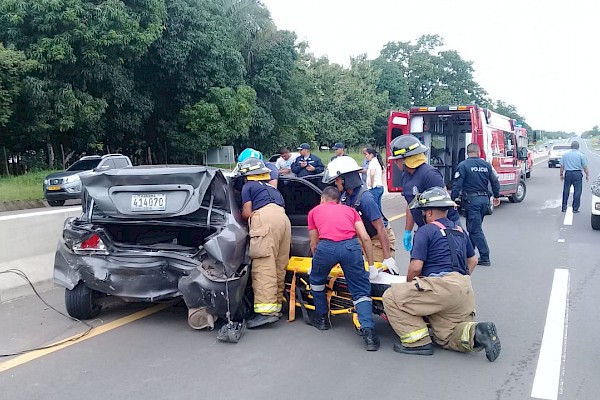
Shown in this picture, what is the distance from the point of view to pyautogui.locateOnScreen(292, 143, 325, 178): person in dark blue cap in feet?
37.0

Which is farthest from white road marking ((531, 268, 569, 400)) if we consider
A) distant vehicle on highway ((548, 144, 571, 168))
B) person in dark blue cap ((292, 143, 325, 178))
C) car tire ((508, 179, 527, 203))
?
distant vehicle on highway ((548, 144, 571, 168))

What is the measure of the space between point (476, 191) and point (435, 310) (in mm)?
4244

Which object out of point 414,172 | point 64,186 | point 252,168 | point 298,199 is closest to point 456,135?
point 298,199

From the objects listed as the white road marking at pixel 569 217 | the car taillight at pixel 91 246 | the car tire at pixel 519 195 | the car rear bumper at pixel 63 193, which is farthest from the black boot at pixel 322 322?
the car rear bumper at pixel 63 193

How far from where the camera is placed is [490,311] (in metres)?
6.11

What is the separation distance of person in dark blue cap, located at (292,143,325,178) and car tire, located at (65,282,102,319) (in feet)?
20.0

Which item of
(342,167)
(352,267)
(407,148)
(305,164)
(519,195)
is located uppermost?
(407,148)

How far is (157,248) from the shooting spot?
18.3 ft

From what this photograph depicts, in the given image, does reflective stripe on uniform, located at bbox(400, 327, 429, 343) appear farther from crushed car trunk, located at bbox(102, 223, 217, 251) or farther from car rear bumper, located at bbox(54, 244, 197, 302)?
crushed car trunk, located at bbox(102, 223, 217, 251)

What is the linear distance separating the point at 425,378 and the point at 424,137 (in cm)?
1122

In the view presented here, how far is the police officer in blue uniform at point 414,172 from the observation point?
6.17m

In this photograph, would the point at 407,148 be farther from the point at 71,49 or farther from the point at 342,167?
the point at 71,49

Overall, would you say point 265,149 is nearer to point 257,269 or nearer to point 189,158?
point 189,158

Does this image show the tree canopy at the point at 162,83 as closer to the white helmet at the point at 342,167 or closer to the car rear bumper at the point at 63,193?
the car rear bumper at the point at 63,193
